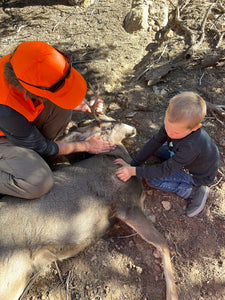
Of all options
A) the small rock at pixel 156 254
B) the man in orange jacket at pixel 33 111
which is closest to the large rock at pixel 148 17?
the man in orange jacket at pixel 33 111

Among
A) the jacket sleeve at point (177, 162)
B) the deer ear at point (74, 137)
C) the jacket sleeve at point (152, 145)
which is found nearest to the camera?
the jacket sleeve at point (177, 162)

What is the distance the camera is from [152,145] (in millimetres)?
2883

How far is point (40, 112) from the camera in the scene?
8.98 feet

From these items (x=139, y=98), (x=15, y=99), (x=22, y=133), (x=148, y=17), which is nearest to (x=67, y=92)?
(x=15, y=99)

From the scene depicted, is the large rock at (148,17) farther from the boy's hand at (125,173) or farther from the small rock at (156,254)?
the small rock at (156,254)

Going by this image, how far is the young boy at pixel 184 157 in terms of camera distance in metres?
2.21

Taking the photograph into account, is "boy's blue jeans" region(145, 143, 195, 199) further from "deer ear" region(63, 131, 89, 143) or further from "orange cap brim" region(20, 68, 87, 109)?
"orange cap brim" region(20, 68, 87, 109)

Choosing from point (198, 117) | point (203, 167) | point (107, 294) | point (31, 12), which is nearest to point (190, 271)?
point (107, 294)

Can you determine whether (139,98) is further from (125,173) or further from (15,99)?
(15,99)

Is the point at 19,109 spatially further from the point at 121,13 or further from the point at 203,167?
the point at 121,13

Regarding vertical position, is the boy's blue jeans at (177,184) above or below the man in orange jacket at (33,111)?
below

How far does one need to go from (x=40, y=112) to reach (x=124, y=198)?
1.39 m

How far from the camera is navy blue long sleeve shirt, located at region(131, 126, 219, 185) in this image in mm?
2414

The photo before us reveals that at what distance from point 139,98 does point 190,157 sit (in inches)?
72.0
